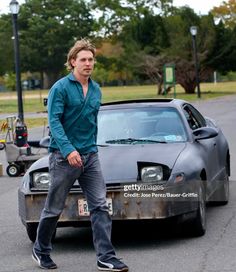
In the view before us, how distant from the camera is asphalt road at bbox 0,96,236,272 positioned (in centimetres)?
658

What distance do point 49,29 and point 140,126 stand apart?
3604 inches

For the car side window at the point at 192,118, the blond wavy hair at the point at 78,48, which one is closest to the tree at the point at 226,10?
the car side window at the point at 192,118

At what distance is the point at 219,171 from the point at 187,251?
8.06ft

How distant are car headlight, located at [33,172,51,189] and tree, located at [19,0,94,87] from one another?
89.0 metres

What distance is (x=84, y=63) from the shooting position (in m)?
6.19

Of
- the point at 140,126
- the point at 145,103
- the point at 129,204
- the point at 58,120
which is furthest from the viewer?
the point at 145,103

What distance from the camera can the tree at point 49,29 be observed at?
321ft

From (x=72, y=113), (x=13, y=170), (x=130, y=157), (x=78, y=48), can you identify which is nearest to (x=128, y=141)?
(x=130, y=157)

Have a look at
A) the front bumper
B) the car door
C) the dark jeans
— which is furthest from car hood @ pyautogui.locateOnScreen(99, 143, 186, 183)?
the dark jeans

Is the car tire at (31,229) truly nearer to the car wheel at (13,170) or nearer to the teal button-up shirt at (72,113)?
the teal button-up shirt at (72,113)

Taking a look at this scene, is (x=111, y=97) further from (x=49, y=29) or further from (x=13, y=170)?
(x=49, y=29)

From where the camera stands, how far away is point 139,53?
185 ft

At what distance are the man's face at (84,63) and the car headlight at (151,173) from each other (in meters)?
1.46

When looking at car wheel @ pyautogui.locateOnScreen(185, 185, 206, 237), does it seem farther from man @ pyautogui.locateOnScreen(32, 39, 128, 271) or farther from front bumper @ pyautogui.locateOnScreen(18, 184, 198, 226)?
man @ pyautogui.locateOnScreen(32, 39, 128, 271)
